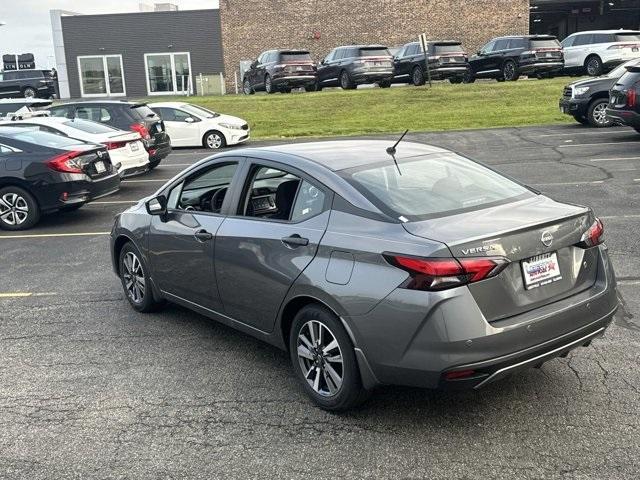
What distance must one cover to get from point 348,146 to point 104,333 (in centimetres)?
257

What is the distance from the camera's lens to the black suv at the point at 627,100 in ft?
47.6

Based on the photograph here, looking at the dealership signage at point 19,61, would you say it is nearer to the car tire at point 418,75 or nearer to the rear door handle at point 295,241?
the car tire at point 418,75

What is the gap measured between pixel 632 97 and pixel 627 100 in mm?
130

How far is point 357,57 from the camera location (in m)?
27.4

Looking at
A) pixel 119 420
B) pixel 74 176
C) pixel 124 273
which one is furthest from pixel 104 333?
pixel 74 176

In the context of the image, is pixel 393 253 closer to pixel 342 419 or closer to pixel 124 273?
pixel 342 419

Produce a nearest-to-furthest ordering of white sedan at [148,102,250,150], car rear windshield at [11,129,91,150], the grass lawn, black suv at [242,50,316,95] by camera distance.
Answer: car rear windshield at [11,129,91,150], white sedan at [148,102,250,150], the grass lawn, black suv at [242,50,316,95]

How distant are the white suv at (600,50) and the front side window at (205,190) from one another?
2530 centimetres

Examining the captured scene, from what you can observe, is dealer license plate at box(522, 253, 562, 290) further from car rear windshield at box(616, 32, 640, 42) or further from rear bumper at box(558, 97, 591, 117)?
car rear windshield at box(616, 32, 640, 42)

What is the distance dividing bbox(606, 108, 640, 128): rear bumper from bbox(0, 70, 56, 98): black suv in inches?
1375

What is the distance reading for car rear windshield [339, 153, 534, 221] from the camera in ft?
13.4

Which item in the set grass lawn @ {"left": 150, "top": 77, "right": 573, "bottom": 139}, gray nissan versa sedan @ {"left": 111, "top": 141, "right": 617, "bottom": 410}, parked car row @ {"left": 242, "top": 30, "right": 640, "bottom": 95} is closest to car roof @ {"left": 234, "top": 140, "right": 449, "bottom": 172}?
gray nissan versa sedan @ {"left": 111, "top": 141, "right": 617, "bottom": 410}

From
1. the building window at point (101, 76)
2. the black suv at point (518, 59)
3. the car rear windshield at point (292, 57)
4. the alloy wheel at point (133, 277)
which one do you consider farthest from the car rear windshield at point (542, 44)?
the building window at point (101, 76)

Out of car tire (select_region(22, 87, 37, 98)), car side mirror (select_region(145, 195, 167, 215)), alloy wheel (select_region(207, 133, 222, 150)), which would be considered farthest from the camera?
car tire (select_region(22, 87, 37, 98))
